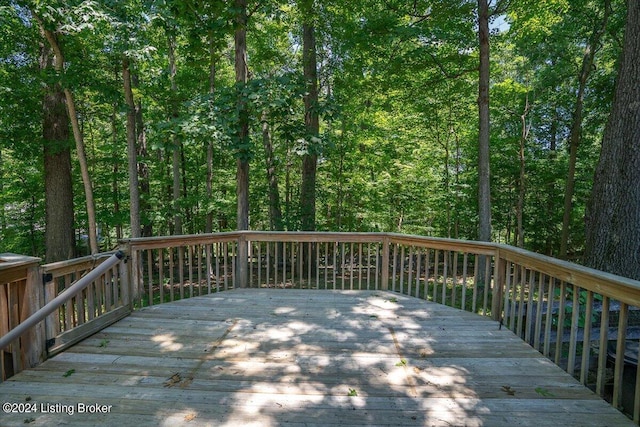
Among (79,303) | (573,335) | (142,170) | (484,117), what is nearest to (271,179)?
(142,170)

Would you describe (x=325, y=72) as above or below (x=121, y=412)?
above

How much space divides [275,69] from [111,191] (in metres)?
6.72

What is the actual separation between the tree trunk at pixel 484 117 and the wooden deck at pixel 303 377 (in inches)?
115

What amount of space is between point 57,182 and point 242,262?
19.7 ft

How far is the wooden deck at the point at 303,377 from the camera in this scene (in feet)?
6.59

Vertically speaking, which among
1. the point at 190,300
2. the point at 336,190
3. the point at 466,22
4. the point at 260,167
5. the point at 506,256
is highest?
the point at 466,22

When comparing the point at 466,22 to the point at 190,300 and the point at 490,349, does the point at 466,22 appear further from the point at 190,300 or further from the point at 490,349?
the point at 190,300

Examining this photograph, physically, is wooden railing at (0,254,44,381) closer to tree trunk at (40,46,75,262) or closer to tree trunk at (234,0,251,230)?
tree trunk at (234,0,251,230)

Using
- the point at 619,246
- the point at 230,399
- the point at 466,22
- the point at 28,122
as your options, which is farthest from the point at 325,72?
the point at 230,399

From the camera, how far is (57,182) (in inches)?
310

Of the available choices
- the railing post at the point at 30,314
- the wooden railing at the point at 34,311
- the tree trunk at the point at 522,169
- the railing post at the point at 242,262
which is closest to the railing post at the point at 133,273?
the wooden railing at the point at 34,311

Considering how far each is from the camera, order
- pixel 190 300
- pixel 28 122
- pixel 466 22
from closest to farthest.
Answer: pixel 190 300 < pixel 466 22 < pixel 28 122

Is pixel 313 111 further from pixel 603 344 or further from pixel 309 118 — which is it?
pixel 603 344

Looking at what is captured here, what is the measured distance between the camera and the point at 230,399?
216 cm
